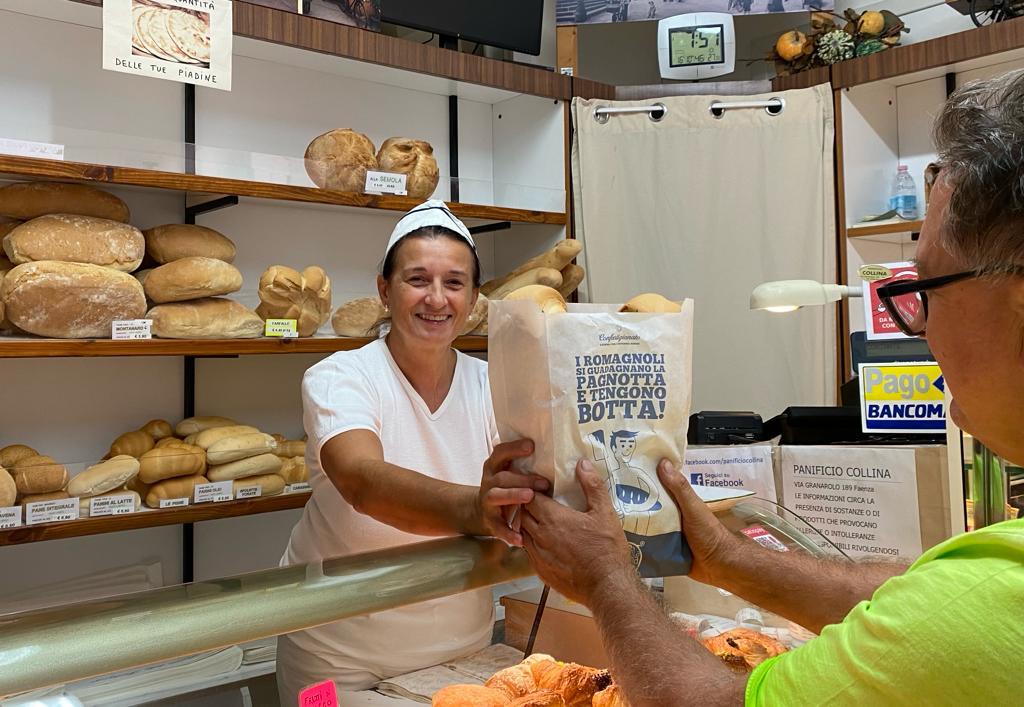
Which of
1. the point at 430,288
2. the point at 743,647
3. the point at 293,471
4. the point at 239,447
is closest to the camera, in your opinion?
the point at 743,647

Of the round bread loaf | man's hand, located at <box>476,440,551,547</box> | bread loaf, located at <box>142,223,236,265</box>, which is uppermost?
bread loaf, located at <box>142,223,236,265</box>

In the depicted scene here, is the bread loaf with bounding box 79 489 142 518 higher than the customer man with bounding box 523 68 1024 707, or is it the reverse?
the customer man with bounding box 523 68 1024 707

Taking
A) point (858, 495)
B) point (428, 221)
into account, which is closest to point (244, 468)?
point (428, 221)

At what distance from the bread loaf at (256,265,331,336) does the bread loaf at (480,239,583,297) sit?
75cm

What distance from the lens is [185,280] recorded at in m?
2.40

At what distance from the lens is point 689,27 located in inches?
137

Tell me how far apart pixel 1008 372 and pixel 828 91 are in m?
2.84

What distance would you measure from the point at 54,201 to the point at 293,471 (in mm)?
987

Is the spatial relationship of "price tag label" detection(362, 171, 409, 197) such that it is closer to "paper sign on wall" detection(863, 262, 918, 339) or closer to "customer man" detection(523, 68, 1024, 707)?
"paper sign on wall" detection(863, 262, 918, 339)

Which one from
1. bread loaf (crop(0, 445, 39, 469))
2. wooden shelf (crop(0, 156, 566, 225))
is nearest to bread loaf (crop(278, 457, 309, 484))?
bread loaf (crop(0, 445, 39, 469))

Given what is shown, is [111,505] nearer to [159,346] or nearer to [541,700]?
[159,346]

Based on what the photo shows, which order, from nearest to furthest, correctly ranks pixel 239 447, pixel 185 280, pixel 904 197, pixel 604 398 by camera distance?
1. pixel 604 398
2. pixel 185 280
3. pixel 239 447
4. pixel 904 197

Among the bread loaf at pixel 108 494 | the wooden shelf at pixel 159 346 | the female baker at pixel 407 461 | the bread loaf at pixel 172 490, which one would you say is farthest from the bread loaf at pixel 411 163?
the bread loaf at pixel 108 494

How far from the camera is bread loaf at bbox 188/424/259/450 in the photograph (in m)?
2.50
